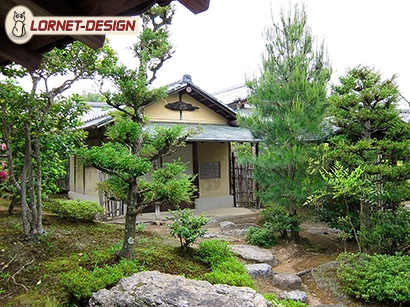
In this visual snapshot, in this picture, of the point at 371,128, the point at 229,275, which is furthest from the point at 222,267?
the point at 371,128

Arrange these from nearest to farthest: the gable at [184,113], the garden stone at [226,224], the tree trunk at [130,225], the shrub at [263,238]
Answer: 1. the tree trunk at [130,225]
2. the shrub at [263,238]
3. the garden stone at [226,224]
4. the gable at [184,113]

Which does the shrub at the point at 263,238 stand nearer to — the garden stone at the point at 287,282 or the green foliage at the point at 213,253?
the garden stone at the point at 287,282

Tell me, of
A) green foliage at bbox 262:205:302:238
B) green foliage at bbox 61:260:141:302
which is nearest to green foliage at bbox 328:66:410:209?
green foliage at bbox 262:205:302:238

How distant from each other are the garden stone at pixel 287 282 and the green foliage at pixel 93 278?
2323 millimetres

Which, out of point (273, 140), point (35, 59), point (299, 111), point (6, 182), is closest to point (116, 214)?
point (6, 182)

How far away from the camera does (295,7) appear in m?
7.29

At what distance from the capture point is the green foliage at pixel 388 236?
5377 mm

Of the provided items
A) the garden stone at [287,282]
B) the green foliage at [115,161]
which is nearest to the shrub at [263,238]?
the garden stone at [287,282]

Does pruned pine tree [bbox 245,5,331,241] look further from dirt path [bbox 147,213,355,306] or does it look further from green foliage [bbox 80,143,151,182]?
green foliage [bbox 80,143,151,182]

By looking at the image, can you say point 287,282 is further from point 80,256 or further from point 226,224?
point 226,224

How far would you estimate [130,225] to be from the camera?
3998 mm

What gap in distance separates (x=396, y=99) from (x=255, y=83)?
311 cm

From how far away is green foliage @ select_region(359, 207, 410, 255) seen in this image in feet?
17.6

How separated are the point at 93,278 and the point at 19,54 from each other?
2.41 meters
